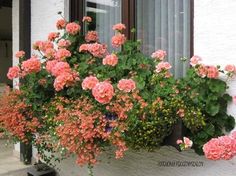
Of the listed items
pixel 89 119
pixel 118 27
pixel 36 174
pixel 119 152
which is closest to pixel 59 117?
pixel 89 119

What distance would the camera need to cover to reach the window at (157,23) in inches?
125

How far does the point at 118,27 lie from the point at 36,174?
2.03 m

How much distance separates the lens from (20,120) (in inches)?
131

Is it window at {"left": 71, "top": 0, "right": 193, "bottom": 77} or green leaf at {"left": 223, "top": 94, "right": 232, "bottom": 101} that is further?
window at {"left": 71, "top": 0, "right": 193, "bottom": 77}

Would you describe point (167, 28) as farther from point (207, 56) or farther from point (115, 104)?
point (115, 104)

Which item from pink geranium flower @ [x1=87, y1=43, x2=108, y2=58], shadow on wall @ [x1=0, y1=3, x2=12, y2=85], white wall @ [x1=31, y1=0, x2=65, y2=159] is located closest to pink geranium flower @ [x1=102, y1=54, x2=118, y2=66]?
pink geranium flower @ [x1=87, y1=43, x2=108, y2=58]

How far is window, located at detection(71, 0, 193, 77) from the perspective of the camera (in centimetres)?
317

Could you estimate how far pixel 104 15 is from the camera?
13.0 ft

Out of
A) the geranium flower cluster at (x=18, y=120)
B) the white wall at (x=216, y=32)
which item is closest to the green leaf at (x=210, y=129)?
the white wall at (x=216, y=32)

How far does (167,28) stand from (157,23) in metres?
0.13

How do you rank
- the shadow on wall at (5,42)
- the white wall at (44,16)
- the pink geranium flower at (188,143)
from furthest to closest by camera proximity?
1. the shadow on wall at (5,42)
2. the white wall at (44,16)
3. the pink geranium flower at (188,143)

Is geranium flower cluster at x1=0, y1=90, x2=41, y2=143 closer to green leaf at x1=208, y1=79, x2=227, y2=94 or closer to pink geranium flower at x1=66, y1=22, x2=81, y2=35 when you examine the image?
pink geranium flower at x1=66, y1=22, x2=81, y2=35

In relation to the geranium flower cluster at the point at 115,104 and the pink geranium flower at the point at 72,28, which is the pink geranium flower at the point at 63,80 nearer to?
the geranium flower cluster at the point at 115,104

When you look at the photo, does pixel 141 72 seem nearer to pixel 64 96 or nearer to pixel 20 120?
pixel 64 96
